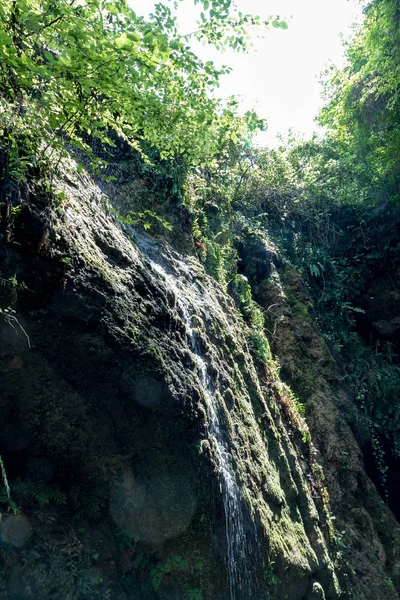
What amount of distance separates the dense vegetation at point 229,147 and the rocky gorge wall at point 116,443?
30.4 inches

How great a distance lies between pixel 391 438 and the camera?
9875 millimetres

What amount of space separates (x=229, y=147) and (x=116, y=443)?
934cm

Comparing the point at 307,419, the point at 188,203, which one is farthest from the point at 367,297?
the point at 188,203

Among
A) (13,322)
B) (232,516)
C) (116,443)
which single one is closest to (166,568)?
(232,516)

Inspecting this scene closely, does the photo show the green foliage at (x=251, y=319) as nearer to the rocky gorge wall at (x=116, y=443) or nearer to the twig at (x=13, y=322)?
the rocky gorge wall at (x=116, y=443)

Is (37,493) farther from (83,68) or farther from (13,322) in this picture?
(83,68)

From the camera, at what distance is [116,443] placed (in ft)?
→ 13.9

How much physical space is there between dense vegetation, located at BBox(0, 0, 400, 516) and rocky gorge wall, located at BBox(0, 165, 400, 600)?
2.53 ft

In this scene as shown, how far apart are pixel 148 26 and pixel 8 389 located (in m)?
3.27

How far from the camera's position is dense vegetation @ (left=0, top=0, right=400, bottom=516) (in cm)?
313

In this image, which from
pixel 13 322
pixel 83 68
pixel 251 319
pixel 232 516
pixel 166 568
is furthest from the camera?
pixel 251 319

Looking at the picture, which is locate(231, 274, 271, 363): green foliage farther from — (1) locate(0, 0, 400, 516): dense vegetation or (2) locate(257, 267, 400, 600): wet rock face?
(2) locate(257, 267, 400, 600): wet rock face

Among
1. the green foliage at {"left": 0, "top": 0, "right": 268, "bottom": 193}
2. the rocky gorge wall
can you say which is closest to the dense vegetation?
the green foliage at {"left": 0, "top": 0, "right": 268, "bottom": 193}

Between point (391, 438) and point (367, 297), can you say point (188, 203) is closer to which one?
point (367, 297)
